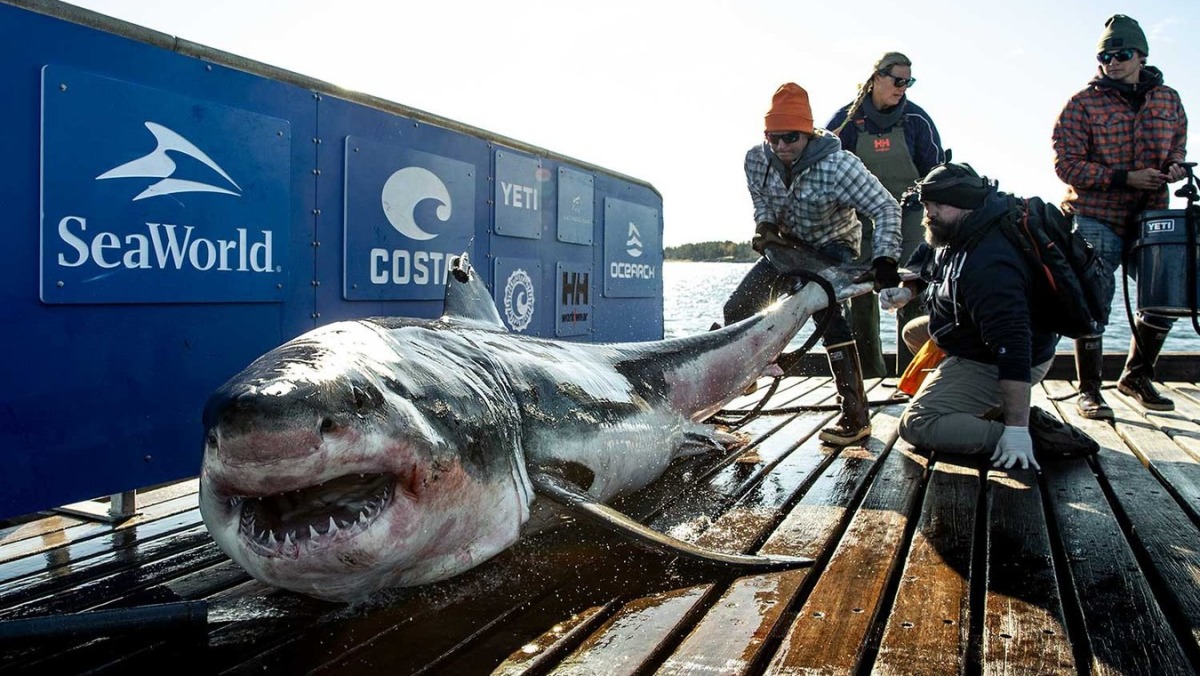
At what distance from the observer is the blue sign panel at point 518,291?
6453mm

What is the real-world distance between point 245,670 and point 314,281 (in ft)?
9.77

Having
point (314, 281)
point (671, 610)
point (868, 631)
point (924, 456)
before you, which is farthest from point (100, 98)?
point (924, 456)

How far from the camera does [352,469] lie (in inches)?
84.7

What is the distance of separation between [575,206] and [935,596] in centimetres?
542

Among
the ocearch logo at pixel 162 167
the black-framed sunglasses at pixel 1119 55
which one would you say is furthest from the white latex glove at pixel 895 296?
the ocearch logo at pixel 162 167

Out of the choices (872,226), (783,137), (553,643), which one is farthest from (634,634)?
(872,226)

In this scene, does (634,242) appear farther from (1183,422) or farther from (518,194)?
(1183,422)

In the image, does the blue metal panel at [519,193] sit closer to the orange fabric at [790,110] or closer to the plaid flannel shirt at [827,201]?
the plaid flannel shirt at [827,201]

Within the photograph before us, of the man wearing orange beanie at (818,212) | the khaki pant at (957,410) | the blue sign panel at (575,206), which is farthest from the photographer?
the blue sign panel at (575,206)

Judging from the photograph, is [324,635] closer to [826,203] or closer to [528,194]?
A: [826,203]

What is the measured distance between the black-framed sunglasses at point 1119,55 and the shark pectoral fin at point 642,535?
5107mm

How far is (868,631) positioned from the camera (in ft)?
7.80

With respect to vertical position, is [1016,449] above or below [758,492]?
above

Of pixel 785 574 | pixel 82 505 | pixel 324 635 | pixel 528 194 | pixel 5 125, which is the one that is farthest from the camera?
pixel 528 194
